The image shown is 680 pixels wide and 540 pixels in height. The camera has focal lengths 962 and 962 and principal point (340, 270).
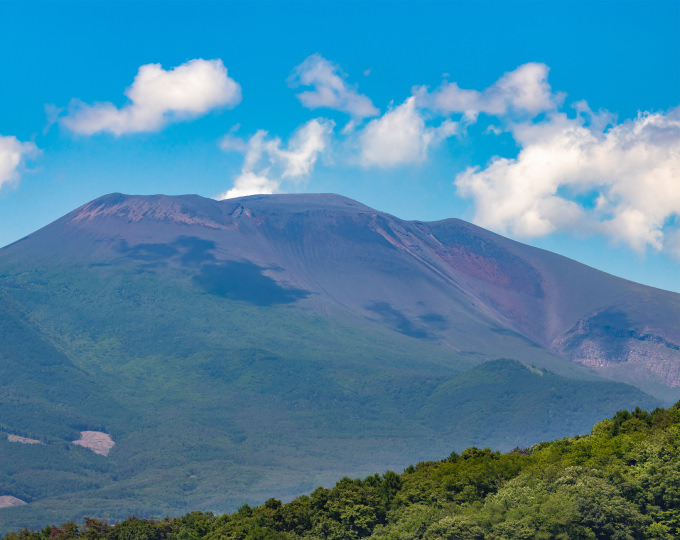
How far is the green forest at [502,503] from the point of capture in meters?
77.6

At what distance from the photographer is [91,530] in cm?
10281

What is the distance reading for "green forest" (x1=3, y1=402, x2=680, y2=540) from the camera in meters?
77.6

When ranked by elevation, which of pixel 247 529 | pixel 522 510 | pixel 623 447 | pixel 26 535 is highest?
pixel 623 447

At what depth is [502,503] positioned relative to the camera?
83.7 meters

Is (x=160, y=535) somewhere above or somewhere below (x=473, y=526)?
below

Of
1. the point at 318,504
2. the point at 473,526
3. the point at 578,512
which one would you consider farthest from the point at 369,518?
the point at 578,512

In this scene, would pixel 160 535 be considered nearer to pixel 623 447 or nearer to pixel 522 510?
pixel 522 510

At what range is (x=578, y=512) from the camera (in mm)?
77375

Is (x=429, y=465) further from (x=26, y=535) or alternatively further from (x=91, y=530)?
(x=26, y=535)

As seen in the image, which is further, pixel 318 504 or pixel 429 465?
pixel 429 465

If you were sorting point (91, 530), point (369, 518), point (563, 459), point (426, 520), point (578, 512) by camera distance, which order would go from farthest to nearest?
point (91, 530) → point (563, 459) → point (369, 518) → point (426, 520) → point (578, 512)

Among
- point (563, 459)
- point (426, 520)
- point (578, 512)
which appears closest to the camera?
point (578, 512)

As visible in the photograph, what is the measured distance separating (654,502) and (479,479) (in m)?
17.7

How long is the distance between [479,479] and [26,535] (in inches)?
1942
